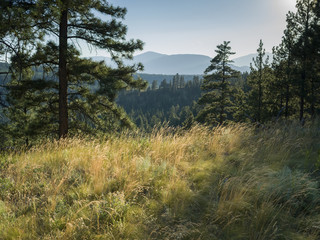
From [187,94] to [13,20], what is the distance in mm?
153519

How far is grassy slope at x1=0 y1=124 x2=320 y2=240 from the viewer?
2.06m

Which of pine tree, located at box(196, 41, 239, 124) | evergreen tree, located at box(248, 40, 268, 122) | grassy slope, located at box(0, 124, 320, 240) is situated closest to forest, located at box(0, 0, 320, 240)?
grassy slope, located at box(0, 124, 320, 240)

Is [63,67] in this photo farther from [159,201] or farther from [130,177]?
[159,201]

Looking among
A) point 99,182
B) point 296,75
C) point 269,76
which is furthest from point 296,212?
point 269,76

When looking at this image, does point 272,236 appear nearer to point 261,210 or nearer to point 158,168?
point 261,210

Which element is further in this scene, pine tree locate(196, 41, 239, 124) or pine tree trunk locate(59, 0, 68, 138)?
pine tree locate(196, 41, 239, 124)

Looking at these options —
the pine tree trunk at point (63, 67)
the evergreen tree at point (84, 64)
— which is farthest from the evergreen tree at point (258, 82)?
the pine tree trunk at point (63, 67)

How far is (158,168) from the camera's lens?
3.46m

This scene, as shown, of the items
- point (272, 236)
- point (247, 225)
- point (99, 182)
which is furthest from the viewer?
point (99, 182)

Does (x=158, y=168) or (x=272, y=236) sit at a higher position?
(x=158, y=168)

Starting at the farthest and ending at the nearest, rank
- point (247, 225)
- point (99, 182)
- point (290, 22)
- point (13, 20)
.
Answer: point (290, 22), point (13, 20), point (99, 182), point (247, 225)

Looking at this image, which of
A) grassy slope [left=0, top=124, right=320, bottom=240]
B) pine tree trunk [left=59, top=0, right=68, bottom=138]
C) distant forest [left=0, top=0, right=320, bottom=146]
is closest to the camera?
grassy slope [left=0, top=124, right=320, bottom=240]

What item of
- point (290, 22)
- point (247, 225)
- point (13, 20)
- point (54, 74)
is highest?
point (290, 22)

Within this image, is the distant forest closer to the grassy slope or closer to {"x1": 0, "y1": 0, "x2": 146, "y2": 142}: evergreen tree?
{"x1": 0, "y1": 0, "x2": 146, "y2": 142}: evergreen tree
